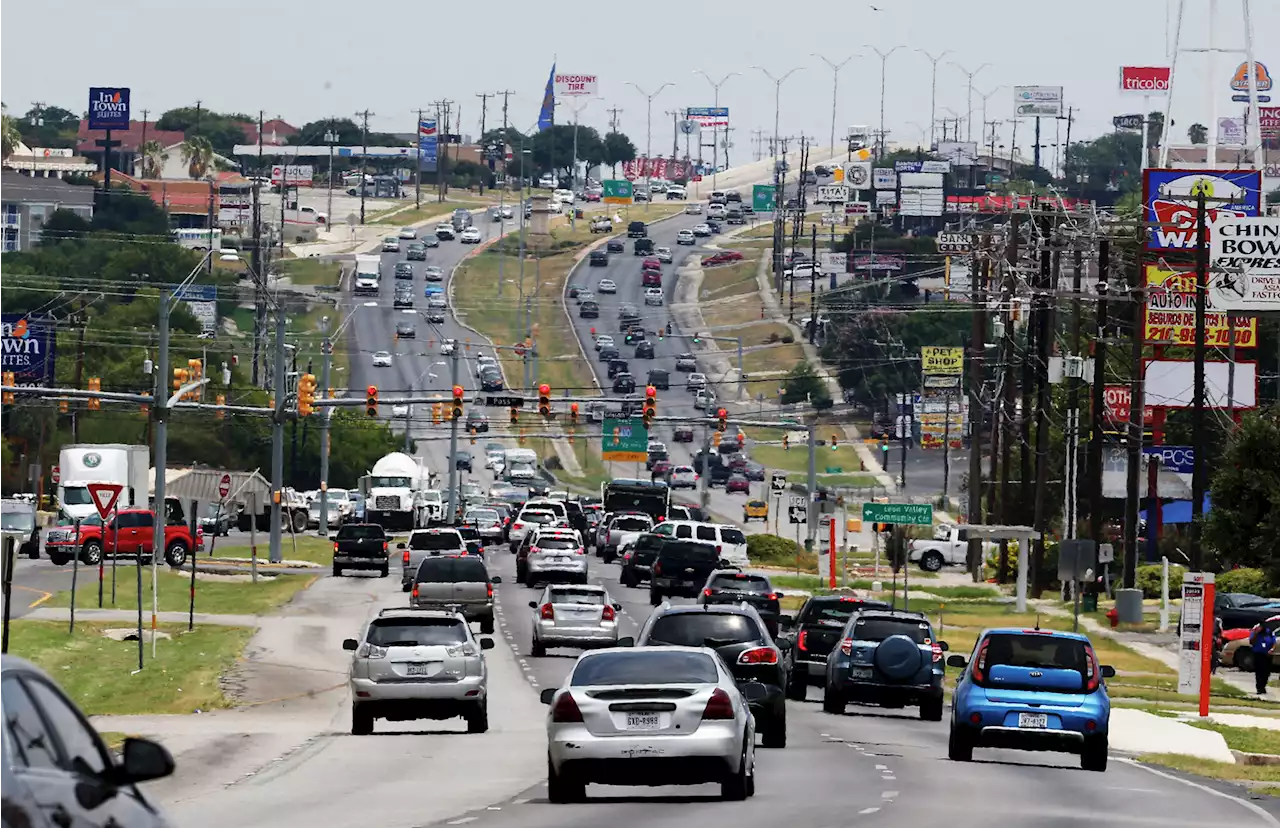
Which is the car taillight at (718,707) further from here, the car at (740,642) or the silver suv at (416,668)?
the silver suv at (416,668)

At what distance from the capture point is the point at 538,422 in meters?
179

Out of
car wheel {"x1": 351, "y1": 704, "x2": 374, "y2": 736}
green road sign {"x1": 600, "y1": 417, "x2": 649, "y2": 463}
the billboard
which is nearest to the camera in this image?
car wheel {"x1": 351, "y1": 704, "x2": 374, "y2": 736}

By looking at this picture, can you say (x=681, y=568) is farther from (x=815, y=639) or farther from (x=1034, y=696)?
(x=1034, y=696)

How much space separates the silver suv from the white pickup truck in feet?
228

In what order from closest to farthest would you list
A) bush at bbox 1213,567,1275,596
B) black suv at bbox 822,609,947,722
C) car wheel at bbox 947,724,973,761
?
car wheel at bbox 947,724,973,761 < black suv at bbox 822,609,947,722 < bush at bbox 1213,567,1275,596

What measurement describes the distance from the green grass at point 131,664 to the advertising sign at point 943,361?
86.3 meters

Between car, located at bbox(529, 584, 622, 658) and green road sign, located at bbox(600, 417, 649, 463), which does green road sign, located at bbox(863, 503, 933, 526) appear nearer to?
car, located at bbox(529, 584, 622, 658)

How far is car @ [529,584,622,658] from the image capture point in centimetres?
4359

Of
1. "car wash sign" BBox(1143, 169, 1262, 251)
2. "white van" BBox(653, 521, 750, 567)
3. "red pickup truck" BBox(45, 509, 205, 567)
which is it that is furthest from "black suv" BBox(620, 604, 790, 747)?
"car wash sign" BBox(1143, 169, 1262, 251)

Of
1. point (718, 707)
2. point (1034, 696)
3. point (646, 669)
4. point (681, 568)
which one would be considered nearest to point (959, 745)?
point (1034, 696)

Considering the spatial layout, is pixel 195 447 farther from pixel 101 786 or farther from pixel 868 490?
pixel 101 786

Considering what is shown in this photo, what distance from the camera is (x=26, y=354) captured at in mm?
111000

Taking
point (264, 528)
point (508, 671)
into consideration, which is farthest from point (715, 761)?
point (264, 528)

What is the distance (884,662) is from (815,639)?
4915 mm
